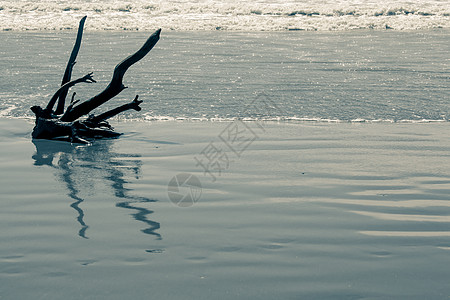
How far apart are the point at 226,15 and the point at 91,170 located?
51.6 feet

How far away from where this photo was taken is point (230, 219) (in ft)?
11.0

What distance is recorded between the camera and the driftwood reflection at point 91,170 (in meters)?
3.52

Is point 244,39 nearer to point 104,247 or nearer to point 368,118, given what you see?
point 368,118

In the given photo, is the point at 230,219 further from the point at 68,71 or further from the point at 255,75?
the point at 255,75

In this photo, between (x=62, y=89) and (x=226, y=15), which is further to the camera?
(x=226, y=15)

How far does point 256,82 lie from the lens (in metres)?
8.53

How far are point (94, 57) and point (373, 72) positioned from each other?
537 centimetres
